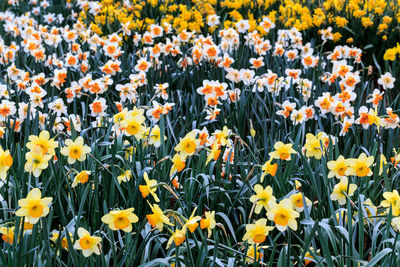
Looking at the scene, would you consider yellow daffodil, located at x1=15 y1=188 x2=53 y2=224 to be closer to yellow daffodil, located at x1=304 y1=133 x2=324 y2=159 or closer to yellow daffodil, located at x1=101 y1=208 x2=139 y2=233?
yellow daffodil, located at x1=101 y1=208 x2=139 y2=233

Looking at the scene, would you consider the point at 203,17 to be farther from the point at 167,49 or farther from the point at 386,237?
the point at 386,237

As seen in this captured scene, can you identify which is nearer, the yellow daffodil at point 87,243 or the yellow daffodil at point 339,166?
the yellow daffodil at point 87,243

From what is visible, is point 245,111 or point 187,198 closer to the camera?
point 187,198

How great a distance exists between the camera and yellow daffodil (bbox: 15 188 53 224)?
1.41 meters

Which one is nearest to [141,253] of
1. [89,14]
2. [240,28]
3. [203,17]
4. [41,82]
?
[41,82]

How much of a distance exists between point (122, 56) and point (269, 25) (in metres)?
1.31

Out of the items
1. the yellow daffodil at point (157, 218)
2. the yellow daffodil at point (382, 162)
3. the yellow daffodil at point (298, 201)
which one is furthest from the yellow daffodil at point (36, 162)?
the yellow daffodil at point (382, 162)

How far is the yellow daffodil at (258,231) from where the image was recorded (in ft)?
4.71

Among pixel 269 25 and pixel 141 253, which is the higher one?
pixel 269 25

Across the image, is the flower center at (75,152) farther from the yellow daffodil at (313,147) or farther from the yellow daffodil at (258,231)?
the yellow daffodil at (313,147)

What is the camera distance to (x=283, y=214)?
4.71 ft

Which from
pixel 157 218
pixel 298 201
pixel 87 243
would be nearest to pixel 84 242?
pixel 87 243

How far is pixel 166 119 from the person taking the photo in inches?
109

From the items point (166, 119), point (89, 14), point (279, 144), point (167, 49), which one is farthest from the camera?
point (89, 14)
